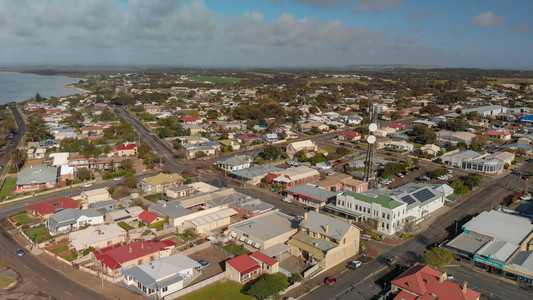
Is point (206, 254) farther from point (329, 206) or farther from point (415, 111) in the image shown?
A: point (415, 111)

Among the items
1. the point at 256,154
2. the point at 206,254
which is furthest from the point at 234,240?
the point at 256,154

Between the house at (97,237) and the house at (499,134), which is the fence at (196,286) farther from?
the house at (499,134)

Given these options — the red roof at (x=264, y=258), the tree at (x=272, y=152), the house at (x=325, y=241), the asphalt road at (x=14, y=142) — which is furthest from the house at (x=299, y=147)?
the asphalt road at (x=14, y=142)

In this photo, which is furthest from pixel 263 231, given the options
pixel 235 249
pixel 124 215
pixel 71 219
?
pixel 71 219

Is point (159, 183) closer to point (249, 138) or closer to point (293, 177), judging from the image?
point (293, 177)

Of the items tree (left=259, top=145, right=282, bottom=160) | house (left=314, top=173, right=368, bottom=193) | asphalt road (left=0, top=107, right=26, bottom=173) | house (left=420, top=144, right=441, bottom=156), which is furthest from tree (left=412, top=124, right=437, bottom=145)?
asphalt road (left=0, top=107, right=26, bottom=173)

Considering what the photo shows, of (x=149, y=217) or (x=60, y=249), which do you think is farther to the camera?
(x=149, y=217)
